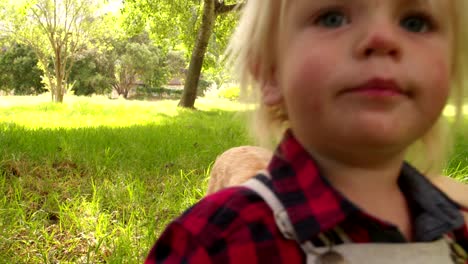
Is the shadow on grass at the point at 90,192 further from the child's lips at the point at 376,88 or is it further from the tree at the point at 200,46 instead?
the tree at the point at 200,46

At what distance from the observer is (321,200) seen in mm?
965

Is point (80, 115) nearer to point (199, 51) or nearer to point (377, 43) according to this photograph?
point (199, 51)

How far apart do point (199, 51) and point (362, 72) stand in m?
12.9

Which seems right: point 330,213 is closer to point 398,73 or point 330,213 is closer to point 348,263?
point 348,263

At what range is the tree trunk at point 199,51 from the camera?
13.3 metres

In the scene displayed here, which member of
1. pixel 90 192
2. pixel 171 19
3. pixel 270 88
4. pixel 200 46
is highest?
pixel 171 19

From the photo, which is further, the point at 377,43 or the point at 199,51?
the point at 199,51

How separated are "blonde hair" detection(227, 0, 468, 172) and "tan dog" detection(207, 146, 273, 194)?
391 millimetres

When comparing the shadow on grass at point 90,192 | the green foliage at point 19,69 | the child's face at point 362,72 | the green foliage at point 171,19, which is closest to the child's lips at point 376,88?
the child's face at point 362,72

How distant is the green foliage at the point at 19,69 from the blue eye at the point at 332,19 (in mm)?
40657

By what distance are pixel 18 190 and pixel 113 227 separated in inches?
28.4

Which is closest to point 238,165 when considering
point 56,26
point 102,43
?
point 56,26

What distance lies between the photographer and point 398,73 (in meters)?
0.96

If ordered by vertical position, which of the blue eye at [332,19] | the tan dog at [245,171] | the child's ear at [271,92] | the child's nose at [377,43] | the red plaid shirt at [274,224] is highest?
the blue eye at [332,19]
